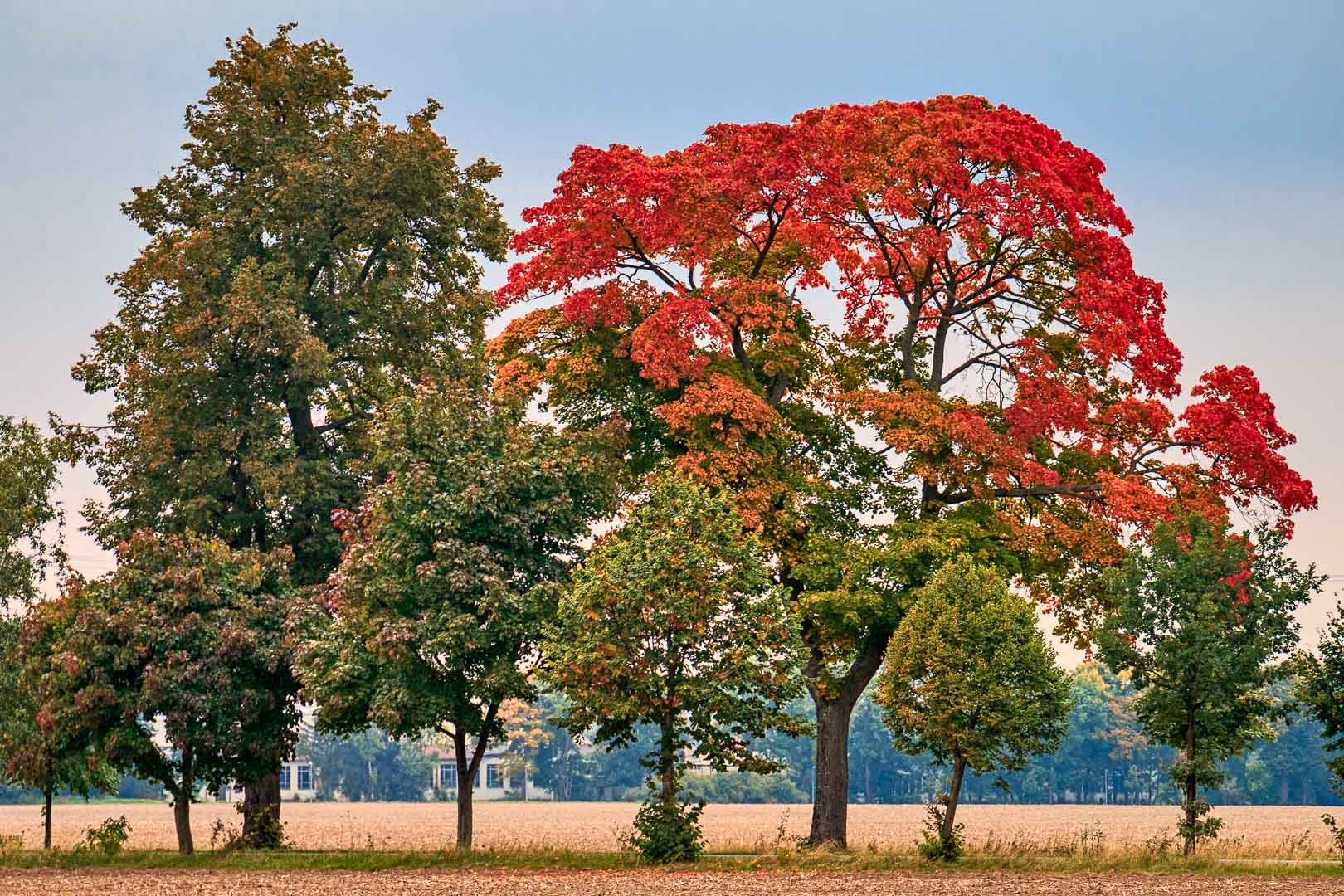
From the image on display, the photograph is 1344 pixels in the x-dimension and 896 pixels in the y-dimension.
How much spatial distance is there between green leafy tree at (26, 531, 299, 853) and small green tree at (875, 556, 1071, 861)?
1495cm

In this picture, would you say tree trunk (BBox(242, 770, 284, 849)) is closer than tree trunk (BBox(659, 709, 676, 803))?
No

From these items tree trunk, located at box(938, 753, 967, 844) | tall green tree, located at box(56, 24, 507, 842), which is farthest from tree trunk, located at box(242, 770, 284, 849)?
tree trunk, located at box(938, 753, 967, 844)

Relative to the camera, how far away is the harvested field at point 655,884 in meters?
28.1

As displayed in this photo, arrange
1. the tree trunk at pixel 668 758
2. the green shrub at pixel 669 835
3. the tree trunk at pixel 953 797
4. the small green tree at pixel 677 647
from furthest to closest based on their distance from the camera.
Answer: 1. the tree trunk at pixel 953 797
2. the green shrub at pixel 669 835
3. the tree trunk at pixel 668 758
4. the small green tree at pixel 677 647

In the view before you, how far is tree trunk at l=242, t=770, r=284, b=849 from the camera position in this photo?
4053 centimetres

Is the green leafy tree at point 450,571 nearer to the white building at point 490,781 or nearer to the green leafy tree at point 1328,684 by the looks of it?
the green leafy tree at point 1328,684

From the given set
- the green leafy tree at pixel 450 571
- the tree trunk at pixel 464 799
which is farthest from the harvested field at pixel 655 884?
the green leafy tree at pixel 450 571

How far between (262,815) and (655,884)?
14531mm

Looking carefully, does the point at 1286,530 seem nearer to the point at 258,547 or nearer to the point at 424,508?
the point at 424,508

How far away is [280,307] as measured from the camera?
4253 centimetres

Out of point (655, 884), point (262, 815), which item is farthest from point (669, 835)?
point (262, 815)

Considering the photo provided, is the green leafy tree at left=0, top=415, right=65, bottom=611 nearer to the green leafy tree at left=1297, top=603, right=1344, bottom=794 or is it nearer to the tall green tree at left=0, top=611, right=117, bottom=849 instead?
the tall green tree at left=0, top=611, right=117, bottom=849

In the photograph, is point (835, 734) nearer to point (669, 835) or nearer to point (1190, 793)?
point (669, 835)

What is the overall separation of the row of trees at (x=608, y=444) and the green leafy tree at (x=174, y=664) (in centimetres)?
11
